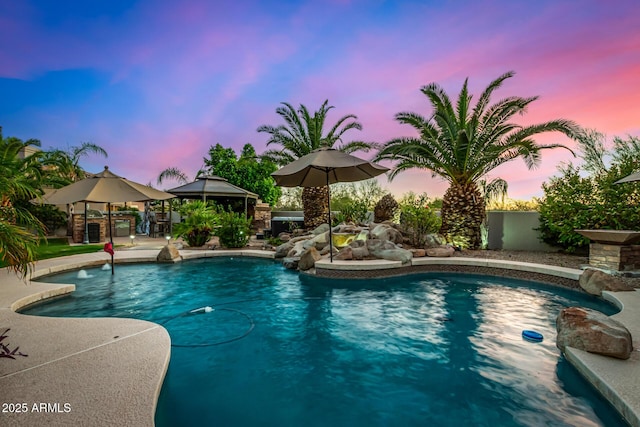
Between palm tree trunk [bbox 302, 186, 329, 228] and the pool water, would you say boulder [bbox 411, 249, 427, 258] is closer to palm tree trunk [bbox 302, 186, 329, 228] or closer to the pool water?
the pool water

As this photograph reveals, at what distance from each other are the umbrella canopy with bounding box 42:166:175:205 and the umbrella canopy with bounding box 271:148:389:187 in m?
3.47

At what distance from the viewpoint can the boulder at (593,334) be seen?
10.1 feet

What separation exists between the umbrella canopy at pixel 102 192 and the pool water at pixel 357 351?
205 centimetres

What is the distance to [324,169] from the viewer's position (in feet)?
27.8

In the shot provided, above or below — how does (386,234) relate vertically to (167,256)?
above

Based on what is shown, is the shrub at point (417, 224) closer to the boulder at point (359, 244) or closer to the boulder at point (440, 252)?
the boulder at point (440, 252)

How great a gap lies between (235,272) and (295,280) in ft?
6.72

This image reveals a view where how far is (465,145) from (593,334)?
341 inches

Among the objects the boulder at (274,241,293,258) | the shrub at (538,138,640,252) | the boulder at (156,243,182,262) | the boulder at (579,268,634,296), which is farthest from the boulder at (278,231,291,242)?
the boulder at (579,268,634,296)

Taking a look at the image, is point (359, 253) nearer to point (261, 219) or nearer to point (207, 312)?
point (207, 312)

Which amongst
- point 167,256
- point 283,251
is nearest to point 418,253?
point 283,251

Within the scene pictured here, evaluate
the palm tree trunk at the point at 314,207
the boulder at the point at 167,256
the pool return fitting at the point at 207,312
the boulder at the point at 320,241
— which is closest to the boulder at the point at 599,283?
the pool return fitting at the point at 207,312

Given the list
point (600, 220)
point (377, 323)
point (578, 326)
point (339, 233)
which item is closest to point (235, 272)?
point (339, 233)

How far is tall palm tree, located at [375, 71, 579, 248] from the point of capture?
10320 millimetres
